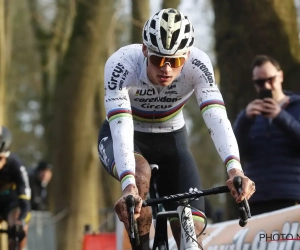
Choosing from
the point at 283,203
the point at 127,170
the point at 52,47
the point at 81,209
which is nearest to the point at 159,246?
the point at 127,170

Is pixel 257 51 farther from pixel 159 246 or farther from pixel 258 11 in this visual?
pixel 159 246

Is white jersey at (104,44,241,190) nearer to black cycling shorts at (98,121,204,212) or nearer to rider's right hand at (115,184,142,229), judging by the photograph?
black cycling shorts at (98,121,204,212)

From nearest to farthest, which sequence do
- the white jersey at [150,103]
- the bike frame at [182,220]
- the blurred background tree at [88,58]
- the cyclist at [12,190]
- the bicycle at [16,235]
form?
1. the bike frame at [182,220]
2. the white jersey at [150,103]
3. the bicycle at [16,235]
4. the cyclist at [12,190]
5. the blurred background tree at [88,58]

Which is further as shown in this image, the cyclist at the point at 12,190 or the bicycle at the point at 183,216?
the cyclist at the point at 12,190

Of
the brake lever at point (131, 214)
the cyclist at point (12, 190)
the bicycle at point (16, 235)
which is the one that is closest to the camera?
the brake lever at point (131, 214)

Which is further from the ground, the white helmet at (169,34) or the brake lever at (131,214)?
the white helmet at (169,34)

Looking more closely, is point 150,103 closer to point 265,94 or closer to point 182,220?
point 182,220

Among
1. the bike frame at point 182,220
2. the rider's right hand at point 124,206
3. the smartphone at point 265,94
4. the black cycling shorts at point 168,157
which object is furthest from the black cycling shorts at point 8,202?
the rider's right hand at point 124,206

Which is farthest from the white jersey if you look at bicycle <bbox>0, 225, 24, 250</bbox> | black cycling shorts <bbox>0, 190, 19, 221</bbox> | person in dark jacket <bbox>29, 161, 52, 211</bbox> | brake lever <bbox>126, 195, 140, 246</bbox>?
person in dark jacket <bbox>29, 161, 52, 211</bbox>

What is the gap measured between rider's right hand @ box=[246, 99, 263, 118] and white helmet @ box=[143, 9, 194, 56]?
1.87 m

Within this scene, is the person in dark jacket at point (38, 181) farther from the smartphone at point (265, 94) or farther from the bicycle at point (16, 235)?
the smartphone at point (265, 94)

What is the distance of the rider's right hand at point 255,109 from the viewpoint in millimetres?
7309

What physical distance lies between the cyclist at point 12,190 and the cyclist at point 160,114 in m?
3.89

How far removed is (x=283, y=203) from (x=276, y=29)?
3478 millimetres
